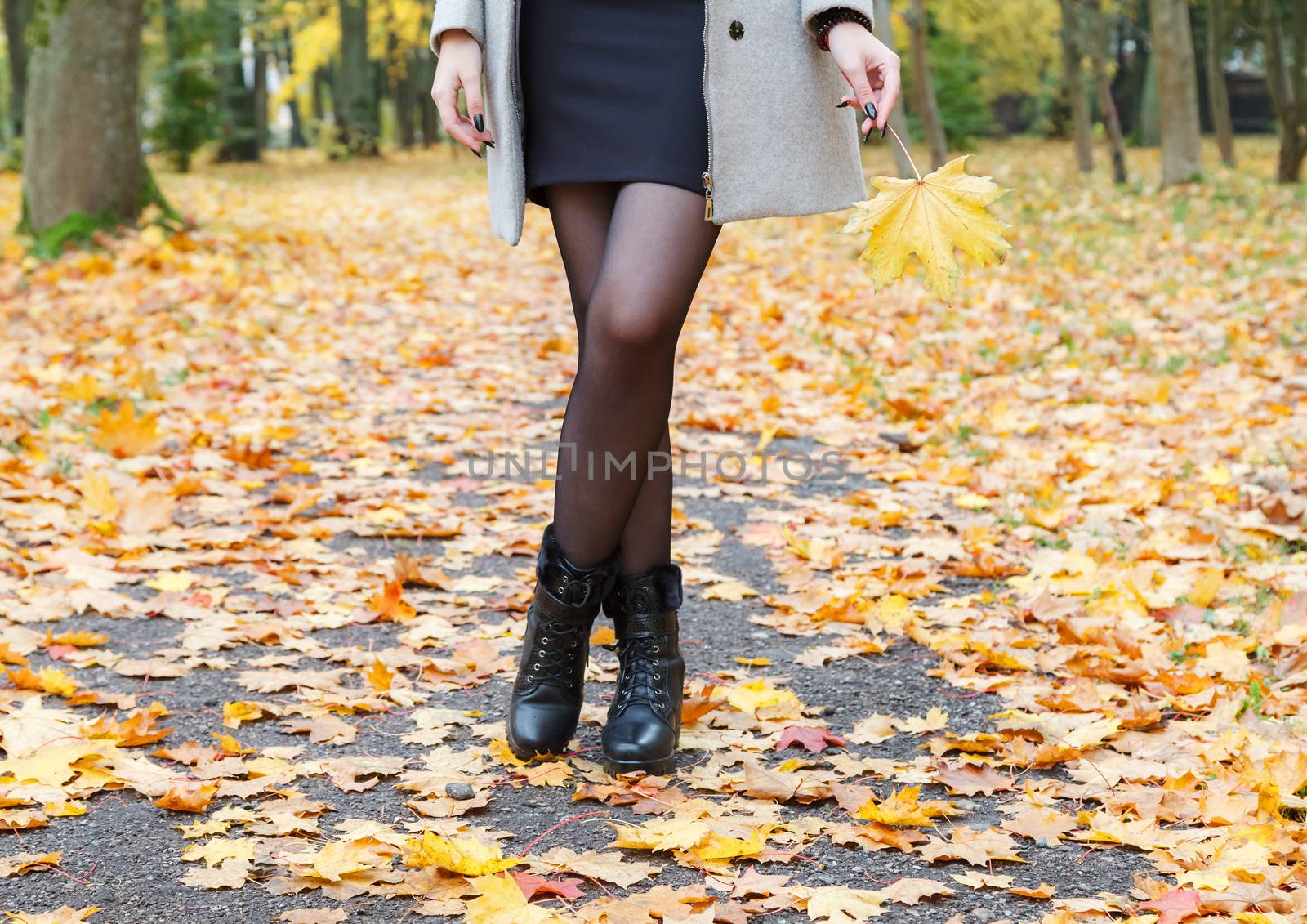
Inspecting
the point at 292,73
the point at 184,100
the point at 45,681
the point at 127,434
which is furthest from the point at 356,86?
the point at 45,681

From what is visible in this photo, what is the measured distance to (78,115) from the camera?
7863mm

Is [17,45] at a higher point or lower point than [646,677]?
higher

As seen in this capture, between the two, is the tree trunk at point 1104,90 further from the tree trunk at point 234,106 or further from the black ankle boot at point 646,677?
the tree trunk at point 234,106

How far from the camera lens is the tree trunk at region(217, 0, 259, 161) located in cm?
2155

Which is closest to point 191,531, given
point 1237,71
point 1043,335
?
point 1043,335

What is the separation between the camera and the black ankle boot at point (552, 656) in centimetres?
219

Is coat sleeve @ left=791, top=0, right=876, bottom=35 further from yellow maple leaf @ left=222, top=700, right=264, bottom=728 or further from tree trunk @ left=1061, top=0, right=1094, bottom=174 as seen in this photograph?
tree trunk @ left=1061, top=0, right=1094, bottom=174

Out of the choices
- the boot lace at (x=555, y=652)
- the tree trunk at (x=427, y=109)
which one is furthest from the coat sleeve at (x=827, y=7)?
the tree trunk at (x=427, y=109)

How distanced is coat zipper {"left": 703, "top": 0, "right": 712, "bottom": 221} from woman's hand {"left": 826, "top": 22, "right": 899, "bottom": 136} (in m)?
0.20

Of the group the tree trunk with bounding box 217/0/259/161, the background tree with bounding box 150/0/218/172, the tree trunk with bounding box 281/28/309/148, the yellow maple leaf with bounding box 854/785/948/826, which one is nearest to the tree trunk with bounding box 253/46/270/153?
Result: the tree trunk with bounding box 217/0/259/161

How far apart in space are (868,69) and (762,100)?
174 millimetres

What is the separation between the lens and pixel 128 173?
8.19 m

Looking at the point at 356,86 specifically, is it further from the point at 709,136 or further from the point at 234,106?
the point at 709,136

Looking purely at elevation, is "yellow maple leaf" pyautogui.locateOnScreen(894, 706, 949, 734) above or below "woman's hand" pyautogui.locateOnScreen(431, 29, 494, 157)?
below
